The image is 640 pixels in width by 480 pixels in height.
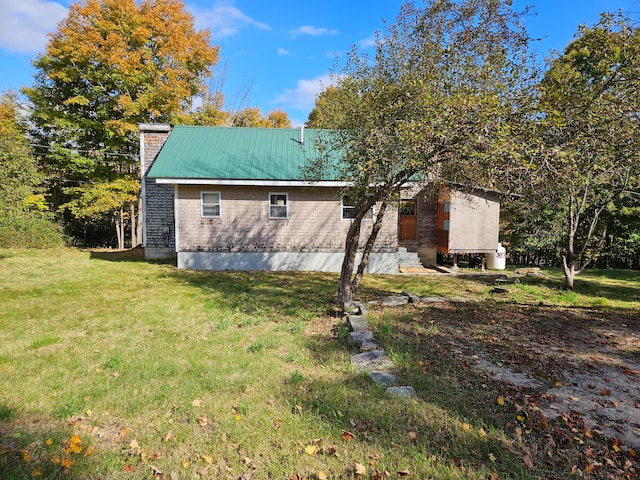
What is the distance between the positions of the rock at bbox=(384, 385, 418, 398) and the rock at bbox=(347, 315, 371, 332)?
5.79ft

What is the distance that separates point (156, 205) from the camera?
14547 mm

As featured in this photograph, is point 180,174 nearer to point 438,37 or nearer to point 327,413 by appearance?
point 438,37

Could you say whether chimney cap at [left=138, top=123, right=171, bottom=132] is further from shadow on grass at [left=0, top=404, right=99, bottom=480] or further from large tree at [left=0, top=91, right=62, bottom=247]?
shadow on grass at [left=0, top=404, right=99, bottom=480]

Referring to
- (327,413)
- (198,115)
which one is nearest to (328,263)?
(327,413)

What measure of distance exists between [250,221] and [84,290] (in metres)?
5.65

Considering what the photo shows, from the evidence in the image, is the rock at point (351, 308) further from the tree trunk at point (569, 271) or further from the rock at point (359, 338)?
the tree trunk at point (569, 271)

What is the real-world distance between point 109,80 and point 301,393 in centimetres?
1919

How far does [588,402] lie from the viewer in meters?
3.47

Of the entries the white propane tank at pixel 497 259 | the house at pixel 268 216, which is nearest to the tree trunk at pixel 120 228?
the house at pixel 268 216

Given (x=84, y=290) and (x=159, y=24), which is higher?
(x=159, y=24)

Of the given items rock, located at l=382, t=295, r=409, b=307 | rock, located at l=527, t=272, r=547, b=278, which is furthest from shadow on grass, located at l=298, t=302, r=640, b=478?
rock, located at l=527, t=272, r=547, b=278

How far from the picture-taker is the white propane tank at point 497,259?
555 inches

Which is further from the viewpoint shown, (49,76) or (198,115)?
(198,115)

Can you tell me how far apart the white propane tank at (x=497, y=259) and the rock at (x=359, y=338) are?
10.8 meters
